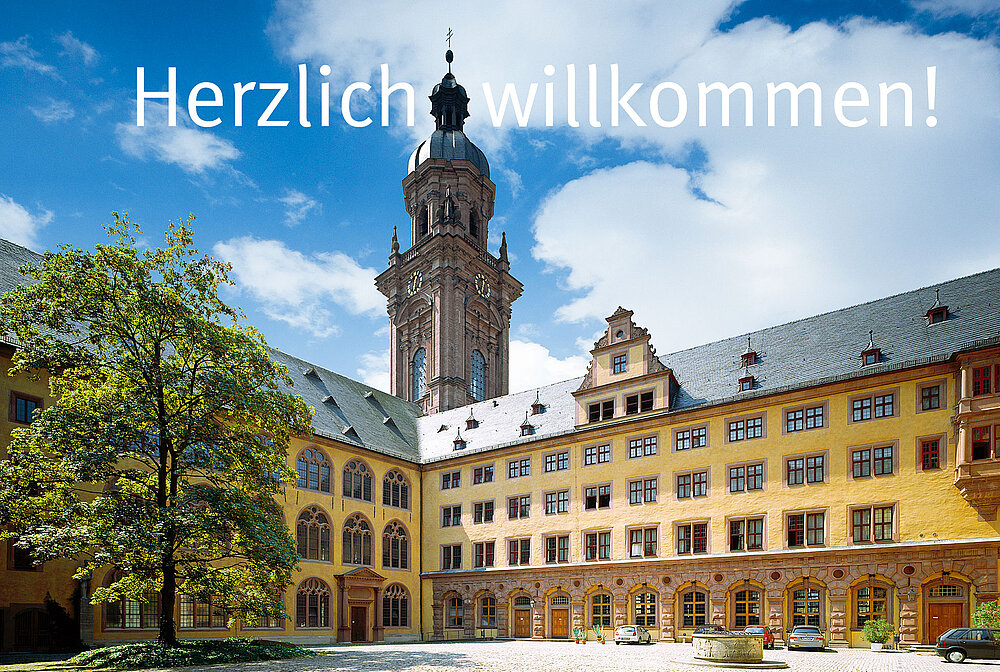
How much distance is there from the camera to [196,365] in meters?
28.3

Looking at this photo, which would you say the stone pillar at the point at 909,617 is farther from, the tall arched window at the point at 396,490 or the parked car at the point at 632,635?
the tall arched window at the point at 396,490

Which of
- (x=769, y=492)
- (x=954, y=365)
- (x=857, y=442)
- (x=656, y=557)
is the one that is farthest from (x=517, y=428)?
(x=954, y=365)

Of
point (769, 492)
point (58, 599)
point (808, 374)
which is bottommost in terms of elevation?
point (58, 599)

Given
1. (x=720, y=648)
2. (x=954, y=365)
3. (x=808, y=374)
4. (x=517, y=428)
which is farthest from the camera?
(x=517, y=428)

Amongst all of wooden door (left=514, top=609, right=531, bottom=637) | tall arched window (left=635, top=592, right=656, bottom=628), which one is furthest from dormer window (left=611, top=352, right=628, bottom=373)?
wooden door (left=514, top=609, right=531, bottom=637)

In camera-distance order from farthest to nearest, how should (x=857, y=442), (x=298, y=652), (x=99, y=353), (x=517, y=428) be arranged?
(x=517, y=428) < (x=857, y=442) < (x=298, y=652) < (x=99, y=353)

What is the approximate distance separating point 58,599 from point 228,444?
421 inches

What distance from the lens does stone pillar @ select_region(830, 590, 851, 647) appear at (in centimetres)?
3516

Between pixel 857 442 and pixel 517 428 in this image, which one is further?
pixel 517 428

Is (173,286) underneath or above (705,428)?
above

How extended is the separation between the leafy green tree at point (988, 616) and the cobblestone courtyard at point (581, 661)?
7.14 ft

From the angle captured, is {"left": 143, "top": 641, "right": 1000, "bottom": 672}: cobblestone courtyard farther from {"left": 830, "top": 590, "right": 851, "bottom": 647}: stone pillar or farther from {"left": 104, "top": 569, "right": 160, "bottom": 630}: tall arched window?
{"left": 104, "top": 569, "right": 160, "bottom": 630}: tall arched window

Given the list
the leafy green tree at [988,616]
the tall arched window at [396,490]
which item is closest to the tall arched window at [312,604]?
the tall arched window at [396,490]

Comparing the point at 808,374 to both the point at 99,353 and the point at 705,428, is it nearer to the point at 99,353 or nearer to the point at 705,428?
the point at 705,428
